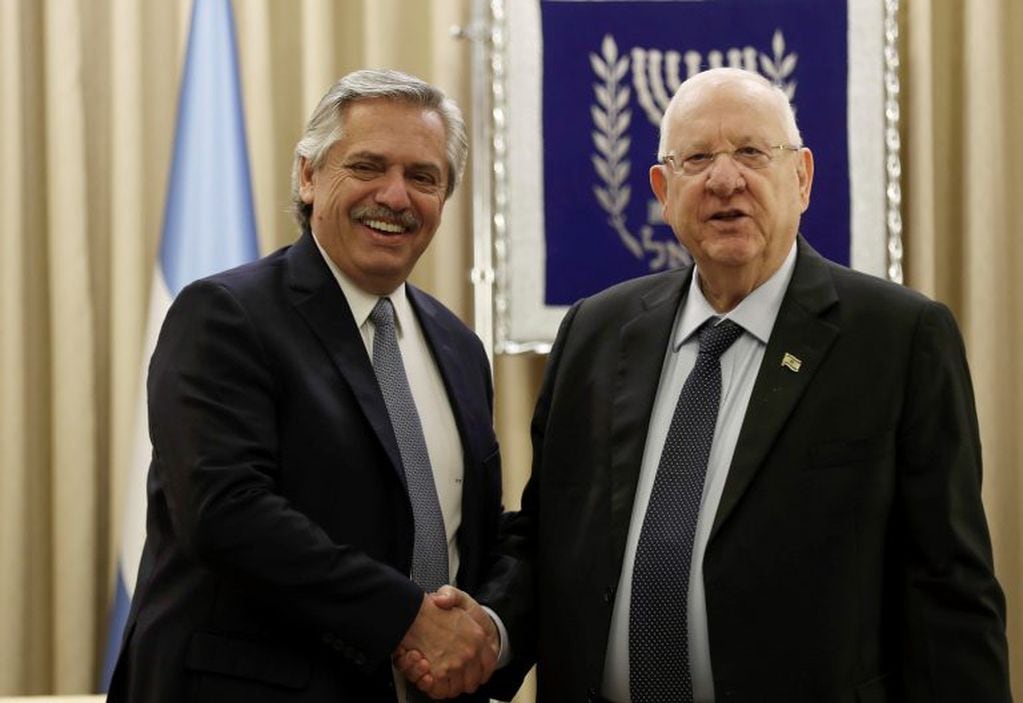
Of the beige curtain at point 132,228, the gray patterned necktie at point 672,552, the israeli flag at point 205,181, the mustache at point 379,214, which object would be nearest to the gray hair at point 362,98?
the mustache at point 379,214

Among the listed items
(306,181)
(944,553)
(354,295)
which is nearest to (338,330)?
(354,295)

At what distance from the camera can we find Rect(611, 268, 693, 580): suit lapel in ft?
7.66

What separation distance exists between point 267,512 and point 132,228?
204 centimetres

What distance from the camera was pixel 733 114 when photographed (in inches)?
93.6

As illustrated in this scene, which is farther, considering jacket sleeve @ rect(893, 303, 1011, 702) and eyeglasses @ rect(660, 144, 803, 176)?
eyeglasses @ rect(660, 144, 803, 176)

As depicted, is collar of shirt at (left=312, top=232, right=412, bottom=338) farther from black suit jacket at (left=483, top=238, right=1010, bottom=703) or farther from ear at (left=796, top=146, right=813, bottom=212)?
ear at (left=796, top=146, right=813, bottom=212)

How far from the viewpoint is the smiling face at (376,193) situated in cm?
252

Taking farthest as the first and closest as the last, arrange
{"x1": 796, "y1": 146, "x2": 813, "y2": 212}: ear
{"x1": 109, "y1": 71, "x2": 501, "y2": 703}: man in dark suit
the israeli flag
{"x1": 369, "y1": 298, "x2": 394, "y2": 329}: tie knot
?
1. the israeli flag
2. {"x1": 369, "y1": 298, "x2": 394, "y2": 329}: tie knot
3. {"x1": 796, "y1": 146, "x2": 813, "y2": 212}: ear
4. {"x1": 109, "y1": 71, "x2": 501, "y2": 703}: man in dark suit

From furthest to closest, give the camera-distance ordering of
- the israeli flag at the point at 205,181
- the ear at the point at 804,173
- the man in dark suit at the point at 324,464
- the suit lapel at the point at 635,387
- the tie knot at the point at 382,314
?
the israeli flag at the point at 205,181
the tie knot at the point at 382,314
the ear at the point at 804,173
the suit lapel at the point at 635,387
the man in dark suit at the point at 324,464

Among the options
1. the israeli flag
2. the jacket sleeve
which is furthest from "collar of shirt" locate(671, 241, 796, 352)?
the israeli flag

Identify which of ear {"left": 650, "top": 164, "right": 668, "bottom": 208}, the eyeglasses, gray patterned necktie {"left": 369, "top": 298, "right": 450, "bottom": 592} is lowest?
gray patterned necktie {"left": 369, "top": 298, "right": 450, "bottom": 592}

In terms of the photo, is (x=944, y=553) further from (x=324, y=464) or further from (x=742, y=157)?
(x=324, y=464)

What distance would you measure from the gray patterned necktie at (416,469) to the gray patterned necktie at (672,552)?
0.40 metres

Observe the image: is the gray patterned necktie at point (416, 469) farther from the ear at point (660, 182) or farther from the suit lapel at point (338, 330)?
the ear at point (660, 182)
